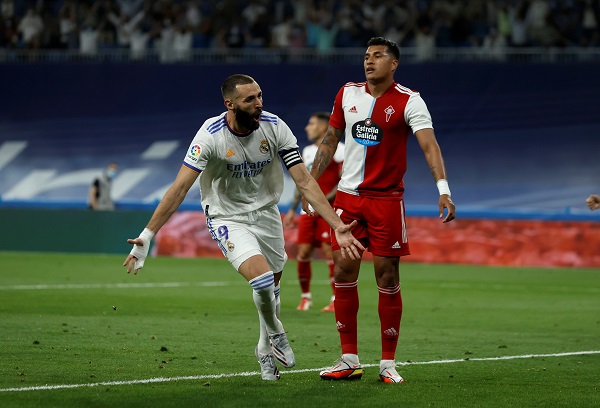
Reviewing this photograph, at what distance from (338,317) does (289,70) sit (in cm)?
2130

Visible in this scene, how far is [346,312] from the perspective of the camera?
29.2ft

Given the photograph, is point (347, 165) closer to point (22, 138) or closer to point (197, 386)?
point (197, 386)

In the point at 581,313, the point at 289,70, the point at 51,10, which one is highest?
the point at 51,10

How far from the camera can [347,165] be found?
9000 millimetres

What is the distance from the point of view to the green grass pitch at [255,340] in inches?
310

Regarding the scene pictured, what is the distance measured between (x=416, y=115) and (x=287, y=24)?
69.3 ft

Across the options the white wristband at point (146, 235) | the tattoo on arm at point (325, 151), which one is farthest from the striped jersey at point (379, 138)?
the white wristband at point (146, 235)

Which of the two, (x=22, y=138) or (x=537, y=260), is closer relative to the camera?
(x=537, y=260)

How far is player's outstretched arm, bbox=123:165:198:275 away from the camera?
795 centimetres

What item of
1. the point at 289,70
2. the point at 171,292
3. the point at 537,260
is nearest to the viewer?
the point at 171,292

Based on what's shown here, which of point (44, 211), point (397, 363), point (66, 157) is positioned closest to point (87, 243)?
point (44, 211)

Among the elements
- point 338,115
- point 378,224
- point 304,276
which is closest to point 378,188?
point 378,224

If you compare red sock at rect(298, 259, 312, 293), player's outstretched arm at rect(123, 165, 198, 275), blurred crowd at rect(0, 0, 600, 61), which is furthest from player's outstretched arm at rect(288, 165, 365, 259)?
blurred crowd at rect(0, 0, 600, 61)

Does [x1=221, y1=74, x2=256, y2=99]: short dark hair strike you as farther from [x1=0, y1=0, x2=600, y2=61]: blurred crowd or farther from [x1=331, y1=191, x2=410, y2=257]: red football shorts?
[x1=0, y1=0, x2=600, y2=61]: blurred crowd
